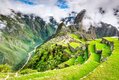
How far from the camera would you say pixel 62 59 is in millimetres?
175000

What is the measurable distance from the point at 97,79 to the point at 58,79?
8029mm

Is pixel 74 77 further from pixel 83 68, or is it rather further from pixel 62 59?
pixel 62 59

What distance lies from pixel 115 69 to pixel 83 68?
34.7 feet

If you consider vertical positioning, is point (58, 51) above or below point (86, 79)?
below

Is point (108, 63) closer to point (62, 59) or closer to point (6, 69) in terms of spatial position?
point (6, 69)

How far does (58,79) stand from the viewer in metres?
46.2

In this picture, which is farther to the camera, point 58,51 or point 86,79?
point 58,51

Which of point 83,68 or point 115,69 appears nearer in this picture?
point 115,69

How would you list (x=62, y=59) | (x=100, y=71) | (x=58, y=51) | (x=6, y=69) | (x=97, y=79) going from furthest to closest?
(x=58, y=51) < (x=62, y=59) < (x=6, y=69) < (x=100, y=71) < (x=97, y=79)

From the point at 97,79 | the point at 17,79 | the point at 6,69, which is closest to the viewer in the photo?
the point at 97,79

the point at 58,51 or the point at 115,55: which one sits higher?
the point at 115,55

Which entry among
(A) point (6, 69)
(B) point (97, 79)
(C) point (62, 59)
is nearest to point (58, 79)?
(B) point (97, 79)

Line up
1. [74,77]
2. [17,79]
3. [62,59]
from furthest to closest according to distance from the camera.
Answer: [62,59], [17,79], [74,77]

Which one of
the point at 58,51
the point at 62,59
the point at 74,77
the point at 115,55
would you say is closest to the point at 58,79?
the point at 74,77
